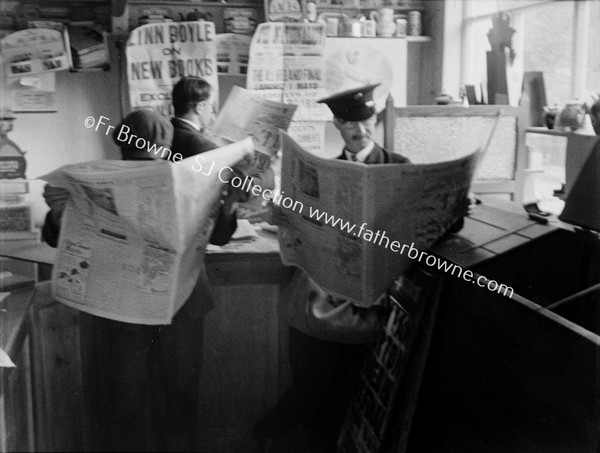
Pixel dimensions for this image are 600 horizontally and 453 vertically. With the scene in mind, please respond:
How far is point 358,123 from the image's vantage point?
1386mm

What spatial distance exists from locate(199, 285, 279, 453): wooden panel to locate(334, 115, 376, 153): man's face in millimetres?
503

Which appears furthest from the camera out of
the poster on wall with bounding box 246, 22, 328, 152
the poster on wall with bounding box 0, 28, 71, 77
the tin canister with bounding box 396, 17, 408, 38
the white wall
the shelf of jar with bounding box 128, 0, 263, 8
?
the tin canister with bounding box 396, 17, 408, 38

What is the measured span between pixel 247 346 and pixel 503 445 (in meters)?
0.80

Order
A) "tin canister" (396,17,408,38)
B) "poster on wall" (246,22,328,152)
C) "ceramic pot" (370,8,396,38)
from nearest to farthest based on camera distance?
"poster on wall" (246,22,328,152) → "tin canister" (396,17,408,38) → "ceramic pot" (370,8,396,38)

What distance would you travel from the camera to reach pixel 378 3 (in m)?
2.16

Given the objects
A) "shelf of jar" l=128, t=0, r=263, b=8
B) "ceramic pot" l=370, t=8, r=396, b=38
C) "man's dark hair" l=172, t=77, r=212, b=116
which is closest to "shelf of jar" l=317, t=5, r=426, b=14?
"ceramic pot" l=370, t=8, r=396, b=38

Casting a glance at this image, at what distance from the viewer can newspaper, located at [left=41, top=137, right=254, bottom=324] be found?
1121 mm

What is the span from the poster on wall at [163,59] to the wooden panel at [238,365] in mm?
646

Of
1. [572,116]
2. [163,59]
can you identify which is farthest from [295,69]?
[572,116]

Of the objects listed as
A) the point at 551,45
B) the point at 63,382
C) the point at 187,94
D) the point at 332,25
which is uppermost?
the point at 332,25

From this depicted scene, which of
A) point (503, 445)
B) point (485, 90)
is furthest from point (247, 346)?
point (485, 90)

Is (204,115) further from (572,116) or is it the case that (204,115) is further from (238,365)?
(572,116)

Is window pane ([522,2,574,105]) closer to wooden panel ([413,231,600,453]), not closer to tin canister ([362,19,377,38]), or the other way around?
wooden panel ([413,231,600,453])

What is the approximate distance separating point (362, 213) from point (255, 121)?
18.5 inches
